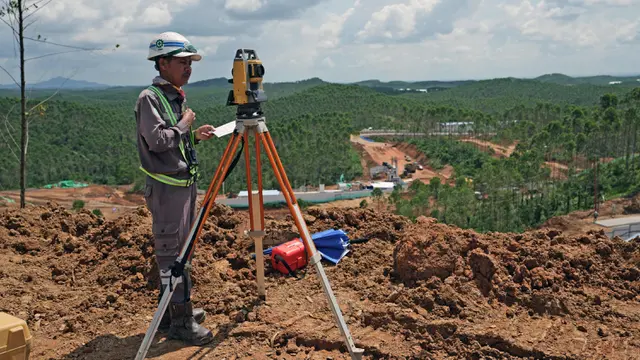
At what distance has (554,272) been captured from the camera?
5.23 m

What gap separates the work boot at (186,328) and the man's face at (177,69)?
A: 1.89 metres

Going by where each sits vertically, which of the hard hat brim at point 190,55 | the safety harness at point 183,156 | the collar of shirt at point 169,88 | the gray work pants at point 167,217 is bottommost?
the gray work pants at point 167,217

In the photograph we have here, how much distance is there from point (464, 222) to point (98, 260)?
110 ft

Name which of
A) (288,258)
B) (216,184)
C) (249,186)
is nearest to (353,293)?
(288,258)

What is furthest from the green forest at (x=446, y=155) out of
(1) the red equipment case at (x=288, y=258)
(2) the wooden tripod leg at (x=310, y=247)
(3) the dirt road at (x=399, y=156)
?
(2) the wooden tripod leg at (x=310, y=247)

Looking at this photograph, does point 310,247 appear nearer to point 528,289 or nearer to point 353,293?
point 353,293

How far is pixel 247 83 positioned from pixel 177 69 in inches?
23.0

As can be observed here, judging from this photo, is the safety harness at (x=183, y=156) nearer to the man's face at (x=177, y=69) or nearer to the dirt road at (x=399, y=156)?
the man's face at (x=177, y=69)

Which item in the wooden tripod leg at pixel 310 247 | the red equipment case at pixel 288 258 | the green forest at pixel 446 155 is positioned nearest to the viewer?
the wooden tripod leg at pixel 310 247

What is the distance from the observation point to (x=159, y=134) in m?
3.92

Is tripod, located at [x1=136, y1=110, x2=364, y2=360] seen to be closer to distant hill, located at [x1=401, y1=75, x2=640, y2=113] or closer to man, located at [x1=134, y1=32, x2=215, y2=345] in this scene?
man, located at [x1=134, y1=32, x2=215, y2=345]

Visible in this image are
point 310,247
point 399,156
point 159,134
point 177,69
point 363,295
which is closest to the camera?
point 159,134

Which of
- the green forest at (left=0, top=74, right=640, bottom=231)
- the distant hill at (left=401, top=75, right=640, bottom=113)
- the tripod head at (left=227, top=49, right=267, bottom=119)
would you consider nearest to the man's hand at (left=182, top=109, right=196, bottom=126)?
the tripod head at (left=227, top=49, right=267, bottom=119)

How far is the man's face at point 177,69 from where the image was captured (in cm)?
415
